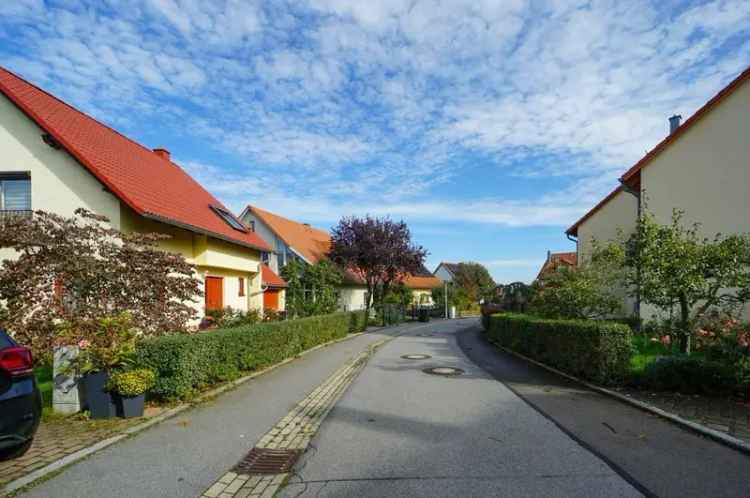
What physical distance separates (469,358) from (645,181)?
8.46 m

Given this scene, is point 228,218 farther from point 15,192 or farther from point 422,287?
point 422,287

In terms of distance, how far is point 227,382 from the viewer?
8.98 m

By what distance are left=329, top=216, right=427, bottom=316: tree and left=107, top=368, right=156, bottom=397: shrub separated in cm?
2490

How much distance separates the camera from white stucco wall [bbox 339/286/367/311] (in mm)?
34338

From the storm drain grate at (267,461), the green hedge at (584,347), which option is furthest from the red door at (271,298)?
the storm drain grate at (267,461)

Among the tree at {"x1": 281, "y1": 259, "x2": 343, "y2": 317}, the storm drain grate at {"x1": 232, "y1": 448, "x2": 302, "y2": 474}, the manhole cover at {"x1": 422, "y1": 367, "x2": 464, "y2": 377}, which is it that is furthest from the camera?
the tree at {"x1": 281, "y1": 259, "x2": 343, "y2": 317}

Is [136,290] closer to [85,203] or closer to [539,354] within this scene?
[85,203]

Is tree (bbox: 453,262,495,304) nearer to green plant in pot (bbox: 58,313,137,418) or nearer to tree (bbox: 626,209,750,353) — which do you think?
tree (bbox: 626,209,750,353)

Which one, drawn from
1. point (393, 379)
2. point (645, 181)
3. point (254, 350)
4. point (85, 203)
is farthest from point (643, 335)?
point (85, 203)

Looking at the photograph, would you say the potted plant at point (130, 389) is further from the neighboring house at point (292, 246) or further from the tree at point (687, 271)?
the neighboring house at point (292, 246)

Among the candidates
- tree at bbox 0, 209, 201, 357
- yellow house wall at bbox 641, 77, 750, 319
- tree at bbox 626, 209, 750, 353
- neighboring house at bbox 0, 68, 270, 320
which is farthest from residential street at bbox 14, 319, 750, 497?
yellow house wall at bbox 641, 77, 750, 319

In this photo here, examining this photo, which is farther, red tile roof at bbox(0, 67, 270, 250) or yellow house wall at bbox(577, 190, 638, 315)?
yellow house wall at bbox(577, 190, 638, 315)

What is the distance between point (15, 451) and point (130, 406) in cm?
186

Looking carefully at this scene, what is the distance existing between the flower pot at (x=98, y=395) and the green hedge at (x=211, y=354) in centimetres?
47
